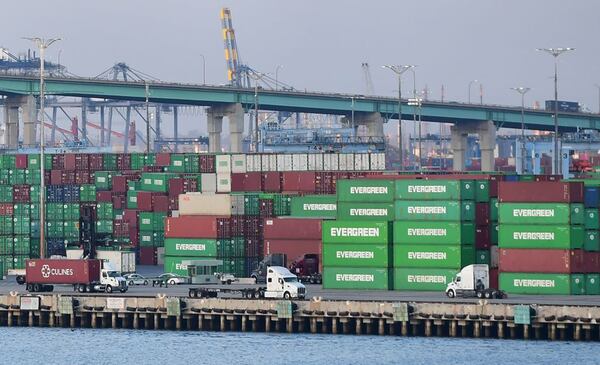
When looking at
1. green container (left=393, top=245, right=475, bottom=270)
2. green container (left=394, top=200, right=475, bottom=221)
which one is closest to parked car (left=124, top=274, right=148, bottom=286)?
green container (left=393, top=245, right=475, bottom=270)

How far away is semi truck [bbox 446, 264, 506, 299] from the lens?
9519 cm

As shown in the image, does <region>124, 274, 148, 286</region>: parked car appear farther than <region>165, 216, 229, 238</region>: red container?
No

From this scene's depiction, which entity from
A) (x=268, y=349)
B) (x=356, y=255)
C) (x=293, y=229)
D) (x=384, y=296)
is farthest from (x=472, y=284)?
(x=293, y=229)

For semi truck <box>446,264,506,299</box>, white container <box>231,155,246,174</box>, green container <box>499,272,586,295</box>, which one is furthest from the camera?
white container <box>231,155,246,174</box>

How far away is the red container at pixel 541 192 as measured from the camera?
9681 cm

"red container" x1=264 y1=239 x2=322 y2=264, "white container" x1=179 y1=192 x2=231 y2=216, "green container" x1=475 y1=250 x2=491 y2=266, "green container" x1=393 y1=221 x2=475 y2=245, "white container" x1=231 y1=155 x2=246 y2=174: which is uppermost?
"white container" x1=231 y1=155 x2=246 y2=174

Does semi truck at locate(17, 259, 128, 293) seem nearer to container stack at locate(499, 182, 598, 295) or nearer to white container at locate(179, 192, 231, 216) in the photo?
white container at locate(179, 192, 231, 216)

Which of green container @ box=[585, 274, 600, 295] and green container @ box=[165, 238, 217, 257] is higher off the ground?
green container @ box=[165, 238, 217, 257]

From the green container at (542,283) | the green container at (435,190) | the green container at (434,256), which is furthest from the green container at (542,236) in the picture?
the green container at (435,190)

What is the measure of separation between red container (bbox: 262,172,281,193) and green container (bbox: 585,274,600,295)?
36719mm

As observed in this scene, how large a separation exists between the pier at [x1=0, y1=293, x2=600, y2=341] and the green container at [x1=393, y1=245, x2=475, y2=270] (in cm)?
→ 1202

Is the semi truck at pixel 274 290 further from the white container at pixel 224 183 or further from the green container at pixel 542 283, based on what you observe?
the white container at pixel 224 183

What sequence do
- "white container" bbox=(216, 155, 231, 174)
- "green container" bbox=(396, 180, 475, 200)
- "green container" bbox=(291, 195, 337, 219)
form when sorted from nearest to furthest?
"green container" bbox=(396, 180, 475, 200) < "green container" bbox=(291, 195, 337, 219) < "white container" bbox=(216, 155, 231, 174)

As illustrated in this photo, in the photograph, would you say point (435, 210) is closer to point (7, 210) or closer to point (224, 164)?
point (224, 164)
